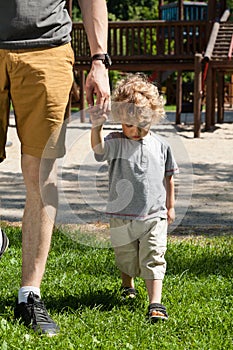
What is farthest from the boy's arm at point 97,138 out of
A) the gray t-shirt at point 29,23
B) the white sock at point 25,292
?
the white sock at point 25,292

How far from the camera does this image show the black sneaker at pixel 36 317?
3.66 m

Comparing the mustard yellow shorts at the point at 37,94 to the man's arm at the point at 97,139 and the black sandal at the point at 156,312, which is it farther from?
the black sandal at the point at 156,312

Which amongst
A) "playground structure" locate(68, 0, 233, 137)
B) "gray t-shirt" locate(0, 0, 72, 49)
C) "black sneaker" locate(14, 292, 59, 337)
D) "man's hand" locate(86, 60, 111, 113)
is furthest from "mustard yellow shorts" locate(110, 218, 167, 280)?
"playground structure" locate(68, 0, 233, 137)

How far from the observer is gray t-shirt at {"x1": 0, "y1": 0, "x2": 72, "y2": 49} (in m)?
3.56

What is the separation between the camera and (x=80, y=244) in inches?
220

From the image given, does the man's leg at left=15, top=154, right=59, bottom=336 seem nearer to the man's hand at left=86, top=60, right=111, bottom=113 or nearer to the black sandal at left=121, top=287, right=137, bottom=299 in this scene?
the man's hand at left=86, top=60, right=111, bottom=113

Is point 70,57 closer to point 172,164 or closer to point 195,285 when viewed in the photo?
point 172,164

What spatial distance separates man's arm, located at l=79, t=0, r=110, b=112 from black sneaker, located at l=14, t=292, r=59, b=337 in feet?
2.96

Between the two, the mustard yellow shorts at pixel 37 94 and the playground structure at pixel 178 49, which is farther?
the playground structure at pixel 178 49

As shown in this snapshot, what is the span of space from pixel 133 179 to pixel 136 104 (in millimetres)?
362

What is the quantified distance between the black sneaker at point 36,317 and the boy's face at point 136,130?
0.92m

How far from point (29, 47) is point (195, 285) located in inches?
66.6

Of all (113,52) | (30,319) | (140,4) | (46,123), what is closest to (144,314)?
(30,319)

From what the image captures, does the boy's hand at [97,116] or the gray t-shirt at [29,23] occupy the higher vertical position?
the gray t-shirt at [29,23]
